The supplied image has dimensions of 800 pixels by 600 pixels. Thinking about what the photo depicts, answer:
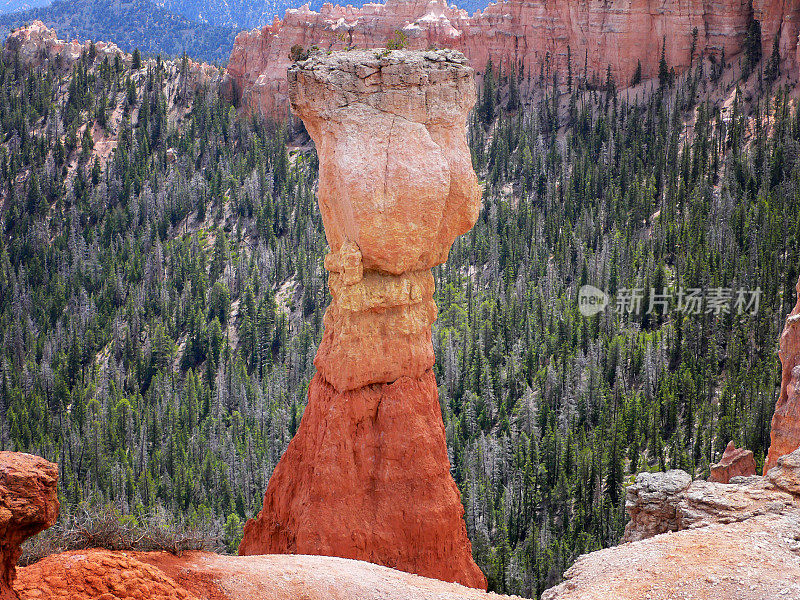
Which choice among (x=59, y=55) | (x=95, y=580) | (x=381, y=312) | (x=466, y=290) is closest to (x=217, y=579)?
(x=95, y=580)

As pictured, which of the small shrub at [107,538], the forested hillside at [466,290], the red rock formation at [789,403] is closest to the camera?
the small shrub at [107,538]

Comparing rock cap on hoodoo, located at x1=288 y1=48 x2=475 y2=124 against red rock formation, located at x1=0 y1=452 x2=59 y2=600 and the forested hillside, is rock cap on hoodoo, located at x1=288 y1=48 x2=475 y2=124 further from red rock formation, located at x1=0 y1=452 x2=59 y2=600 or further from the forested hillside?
the forested hillside

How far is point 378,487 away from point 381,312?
138 inches

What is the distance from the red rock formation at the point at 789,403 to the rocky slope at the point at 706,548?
385cm

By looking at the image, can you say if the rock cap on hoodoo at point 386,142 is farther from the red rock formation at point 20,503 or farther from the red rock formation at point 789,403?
the red rock formation at point 20,503

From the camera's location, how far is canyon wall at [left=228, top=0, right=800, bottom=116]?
74.1m

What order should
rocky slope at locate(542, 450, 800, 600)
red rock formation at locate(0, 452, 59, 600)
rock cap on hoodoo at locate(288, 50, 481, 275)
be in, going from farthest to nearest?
rock cap on hoodoo at locate(288, 50, 481, 275) < rocky slope at locate(542, 450, 800, 600) < red rock formation at locate(0, 452, 59, 600)

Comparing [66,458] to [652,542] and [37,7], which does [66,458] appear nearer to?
[652,542]

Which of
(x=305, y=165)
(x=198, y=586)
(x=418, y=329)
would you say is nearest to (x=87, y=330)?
(x=305, y=165)

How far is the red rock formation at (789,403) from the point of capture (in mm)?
20531

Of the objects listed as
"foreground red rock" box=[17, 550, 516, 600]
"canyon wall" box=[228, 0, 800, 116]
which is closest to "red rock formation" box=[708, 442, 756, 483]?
"foreground red rock" box=[17, 550, 516, 600]

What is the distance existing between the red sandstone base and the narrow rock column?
0.03 metres

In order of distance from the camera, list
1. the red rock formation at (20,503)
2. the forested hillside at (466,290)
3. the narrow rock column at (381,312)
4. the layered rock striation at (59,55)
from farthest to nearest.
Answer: the layered rock striation at (59,55), the forested hillside at (466,290), the narrow rock column at (381,312), the red rock formation at (20,503)

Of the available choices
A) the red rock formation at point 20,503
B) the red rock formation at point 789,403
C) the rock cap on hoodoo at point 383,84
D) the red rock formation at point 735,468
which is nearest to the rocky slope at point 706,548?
the red rock formation at point 789,403
